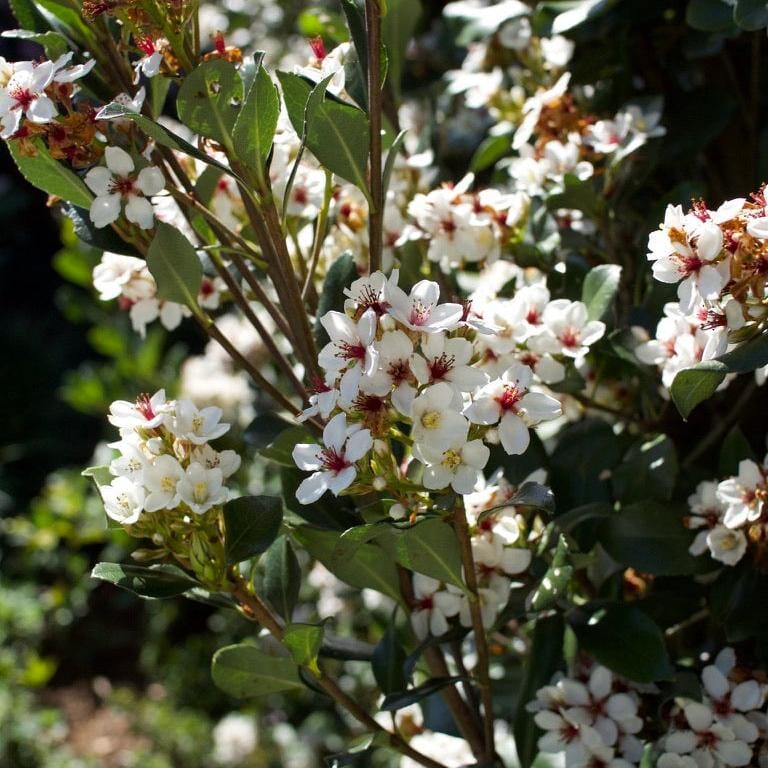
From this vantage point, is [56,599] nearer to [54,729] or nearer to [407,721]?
[54,729]

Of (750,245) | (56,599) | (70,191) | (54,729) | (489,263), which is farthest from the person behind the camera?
(56,599)

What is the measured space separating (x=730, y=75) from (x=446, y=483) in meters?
0.72

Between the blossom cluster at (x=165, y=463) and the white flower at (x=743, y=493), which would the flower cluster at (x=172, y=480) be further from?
the white flower at (x=743, y=493)

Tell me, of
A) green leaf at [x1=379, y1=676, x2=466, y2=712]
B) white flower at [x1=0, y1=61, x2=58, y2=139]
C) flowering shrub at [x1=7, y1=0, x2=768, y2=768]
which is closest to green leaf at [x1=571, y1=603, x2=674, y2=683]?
flowering shrub at [x1=7, y1=0, x2=768, y2=768]

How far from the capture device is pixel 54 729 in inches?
99.5

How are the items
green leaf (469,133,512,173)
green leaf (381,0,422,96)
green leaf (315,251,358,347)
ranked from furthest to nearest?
green leaf (469,133,512,173) < green leaf (381,0,422,96) < green leaf (315,251,358,347)

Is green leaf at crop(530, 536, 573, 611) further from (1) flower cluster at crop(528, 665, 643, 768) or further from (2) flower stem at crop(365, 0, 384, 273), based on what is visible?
(2) flower stem at crop(365, 0, 384, 273)

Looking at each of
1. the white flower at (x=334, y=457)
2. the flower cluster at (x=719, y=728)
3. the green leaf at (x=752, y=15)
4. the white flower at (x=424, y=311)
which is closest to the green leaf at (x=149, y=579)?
the white flower at (x=334, y=457)

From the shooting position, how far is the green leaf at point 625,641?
2.45 ft

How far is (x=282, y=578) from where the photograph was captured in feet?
2.64

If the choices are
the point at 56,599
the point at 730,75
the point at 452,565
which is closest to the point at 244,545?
the point at 452,565

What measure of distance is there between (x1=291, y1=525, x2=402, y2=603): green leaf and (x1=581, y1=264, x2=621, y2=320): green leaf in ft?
0.83

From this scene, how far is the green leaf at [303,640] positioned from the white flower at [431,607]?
10 cm

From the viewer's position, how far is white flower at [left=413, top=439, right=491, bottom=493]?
62 cm
